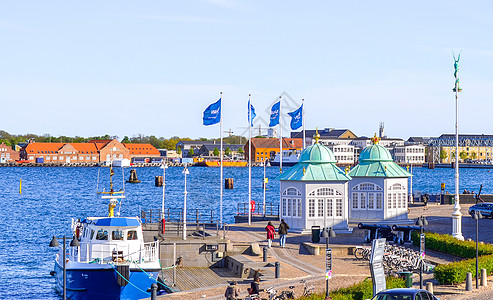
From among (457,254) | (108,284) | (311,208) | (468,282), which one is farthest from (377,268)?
(311,208)

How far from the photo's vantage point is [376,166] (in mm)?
54719

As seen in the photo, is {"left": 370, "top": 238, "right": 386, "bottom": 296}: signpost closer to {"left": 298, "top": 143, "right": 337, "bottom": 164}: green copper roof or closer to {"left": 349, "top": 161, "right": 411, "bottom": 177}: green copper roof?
{"left": 298, "top": 143, "right": 337, "bottom": 164}: green copper roof

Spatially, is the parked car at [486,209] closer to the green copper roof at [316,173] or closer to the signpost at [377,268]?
the green copper roof at [316,173]

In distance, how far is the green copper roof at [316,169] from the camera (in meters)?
49.3

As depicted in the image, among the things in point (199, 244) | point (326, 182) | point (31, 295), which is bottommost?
point (31, 295)

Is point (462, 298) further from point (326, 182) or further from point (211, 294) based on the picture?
point (326, 182)

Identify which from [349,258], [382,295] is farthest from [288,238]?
[382,295]

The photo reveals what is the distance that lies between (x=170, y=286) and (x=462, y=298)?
14516 millimetres

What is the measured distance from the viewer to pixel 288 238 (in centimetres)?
4662

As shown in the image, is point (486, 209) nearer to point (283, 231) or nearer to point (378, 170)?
point (378, 170)

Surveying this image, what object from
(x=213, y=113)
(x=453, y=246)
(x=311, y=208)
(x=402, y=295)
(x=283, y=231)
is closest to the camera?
(x=402, y=295)

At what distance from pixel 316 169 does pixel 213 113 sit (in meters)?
9.09

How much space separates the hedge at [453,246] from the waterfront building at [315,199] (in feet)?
25.9

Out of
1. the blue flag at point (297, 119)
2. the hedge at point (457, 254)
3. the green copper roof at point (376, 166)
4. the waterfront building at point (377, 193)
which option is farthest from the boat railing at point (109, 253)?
the blue flag at point (297, 119)
